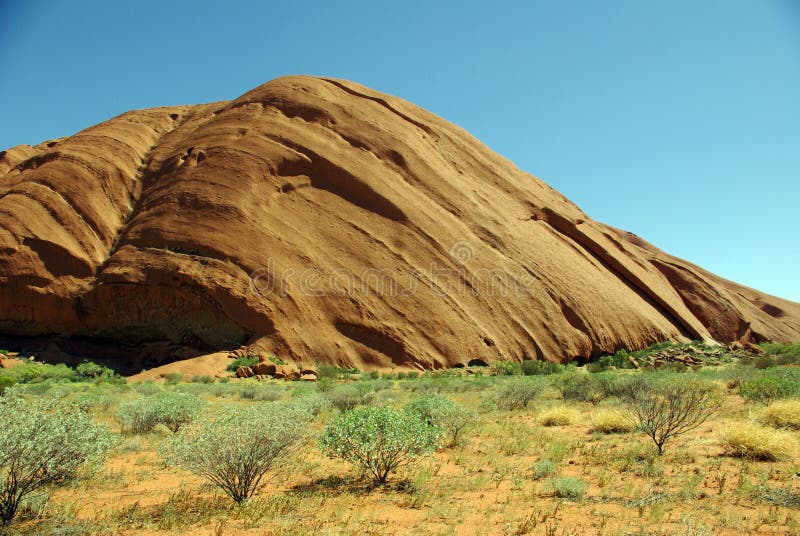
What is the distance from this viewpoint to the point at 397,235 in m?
27.2

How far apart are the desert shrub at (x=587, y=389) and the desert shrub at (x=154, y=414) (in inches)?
369

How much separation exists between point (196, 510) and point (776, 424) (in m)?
9.14

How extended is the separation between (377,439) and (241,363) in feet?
53.1

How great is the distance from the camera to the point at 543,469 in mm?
6680

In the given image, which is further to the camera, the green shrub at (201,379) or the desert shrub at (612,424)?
the green shrub at (201,379)

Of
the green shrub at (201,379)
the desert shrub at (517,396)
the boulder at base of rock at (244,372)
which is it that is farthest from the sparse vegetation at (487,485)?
the boulder at base of rock at (244,372)

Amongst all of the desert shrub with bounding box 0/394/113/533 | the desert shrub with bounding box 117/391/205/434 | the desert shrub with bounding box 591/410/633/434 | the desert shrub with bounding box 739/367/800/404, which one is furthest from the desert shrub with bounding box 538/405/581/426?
the desert shrub with bounding box 0/394/113/533

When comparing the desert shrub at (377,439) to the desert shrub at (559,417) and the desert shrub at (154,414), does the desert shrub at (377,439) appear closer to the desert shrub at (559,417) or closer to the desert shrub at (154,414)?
the desert shrub at (559,417)

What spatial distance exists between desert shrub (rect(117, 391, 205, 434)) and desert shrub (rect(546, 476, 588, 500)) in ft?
24.3

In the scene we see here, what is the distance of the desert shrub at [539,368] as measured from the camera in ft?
76.4

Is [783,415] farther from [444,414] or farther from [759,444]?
[444,414]

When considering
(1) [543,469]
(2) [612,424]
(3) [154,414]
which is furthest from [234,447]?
(2) [612,424]

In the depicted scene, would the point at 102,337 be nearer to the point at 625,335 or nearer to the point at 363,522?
the point at 363,522

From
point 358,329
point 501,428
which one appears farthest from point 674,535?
point 358,329
